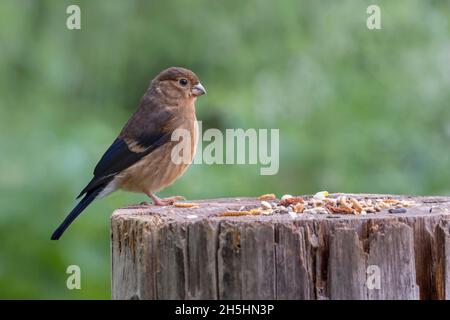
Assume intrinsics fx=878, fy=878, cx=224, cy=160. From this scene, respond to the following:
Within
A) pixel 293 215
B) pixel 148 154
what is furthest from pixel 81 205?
pixel 293 215

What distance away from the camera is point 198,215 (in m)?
4.36

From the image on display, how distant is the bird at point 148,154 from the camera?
638cm

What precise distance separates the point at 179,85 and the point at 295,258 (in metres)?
3.39

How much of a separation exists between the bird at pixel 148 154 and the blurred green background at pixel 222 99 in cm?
82

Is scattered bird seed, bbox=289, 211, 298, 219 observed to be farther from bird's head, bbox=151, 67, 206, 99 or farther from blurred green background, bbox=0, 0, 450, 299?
blurred green background, bbox=0, 0, 450, 299

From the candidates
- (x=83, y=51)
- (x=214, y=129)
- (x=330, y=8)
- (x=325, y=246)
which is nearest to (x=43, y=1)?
(x=83, y=51)

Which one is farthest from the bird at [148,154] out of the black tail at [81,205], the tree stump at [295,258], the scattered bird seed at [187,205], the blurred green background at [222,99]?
the tree stump at [295,258]

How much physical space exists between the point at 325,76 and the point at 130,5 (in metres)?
2.35

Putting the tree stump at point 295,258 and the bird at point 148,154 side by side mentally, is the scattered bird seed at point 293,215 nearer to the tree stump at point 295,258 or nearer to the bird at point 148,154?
the tree stump at point 295,258

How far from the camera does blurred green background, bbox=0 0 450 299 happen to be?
724 centimetres

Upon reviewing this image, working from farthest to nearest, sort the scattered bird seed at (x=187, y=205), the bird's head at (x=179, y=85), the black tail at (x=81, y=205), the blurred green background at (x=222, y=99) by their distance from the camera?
1. the blurred green background at (x=222, y=99)
2. the bird's head at (x=179, y=85)
3. the black tail at (x=81, y=205)
4. the scattered bird seed at (x=187, y=205)

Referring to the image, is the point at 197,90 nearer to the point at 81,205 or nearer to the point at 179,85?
the point at 179,85

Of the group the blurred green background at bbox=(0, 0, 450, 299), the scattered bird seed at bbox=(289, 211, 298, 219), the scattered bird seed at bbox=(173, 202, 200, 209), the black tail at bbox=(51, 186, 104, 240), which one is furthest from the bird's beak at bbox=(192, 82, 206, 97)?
the scattered bird seed at bbox=(289, 211, 298, 219)

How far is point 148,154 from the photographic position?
652 cm
